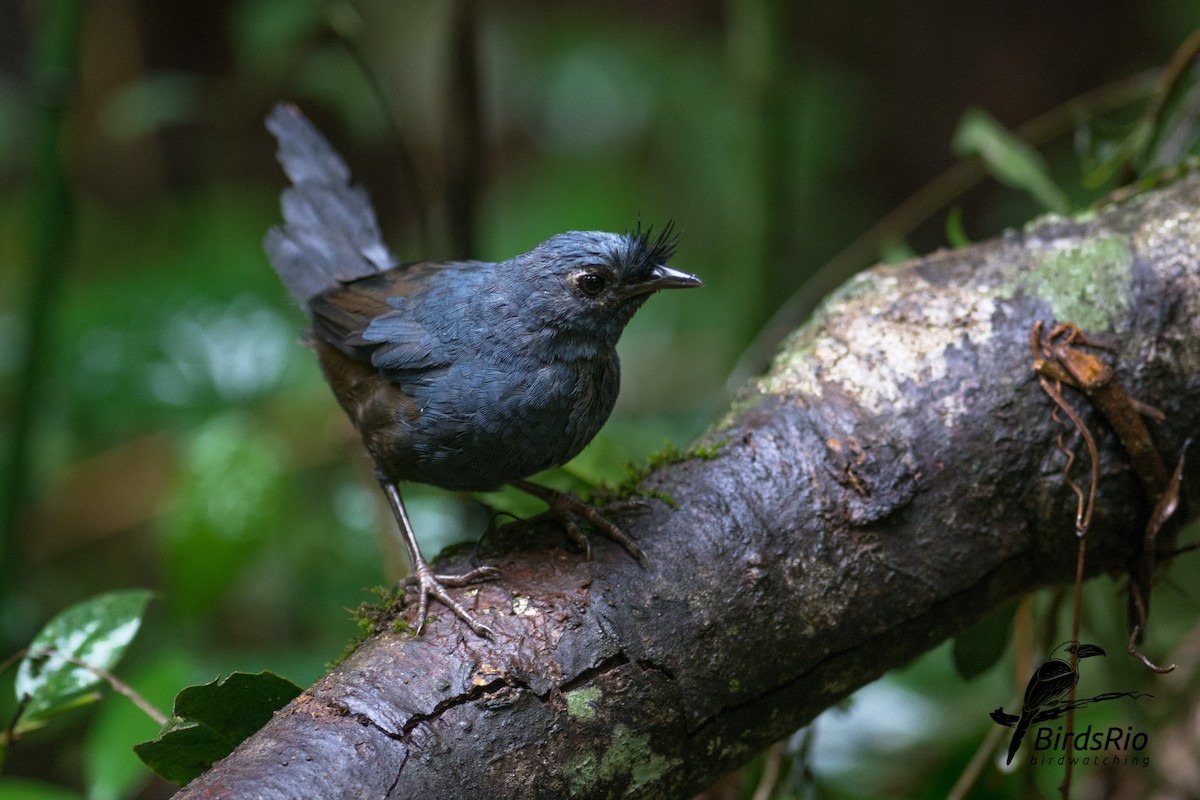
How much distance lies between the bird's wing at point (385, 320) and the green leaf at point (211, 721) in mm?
1052

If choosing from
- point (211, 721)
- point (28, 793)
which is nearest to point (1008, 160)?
point (211, 721)

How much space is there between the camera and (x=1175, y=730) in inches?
124

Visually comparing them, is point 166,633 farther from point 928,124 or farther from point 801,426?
point 928,124

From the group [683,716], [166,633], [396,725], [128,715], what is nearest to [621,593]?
[683,716]

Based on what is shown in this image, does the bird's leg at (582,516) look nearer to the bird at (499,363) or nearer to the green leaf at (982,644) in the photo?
the bird at (499,363)

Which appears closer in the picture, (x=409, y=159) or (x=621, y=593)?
(x=621, y=593)

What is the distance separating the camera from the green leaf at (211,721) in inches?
77.6

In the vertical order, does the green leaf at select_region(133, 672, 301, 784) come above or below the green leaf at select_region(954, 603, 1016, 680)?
below

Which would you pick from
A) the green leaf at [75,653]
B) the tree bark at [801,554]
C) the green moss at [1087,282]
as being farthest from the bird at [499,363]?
the green moss at [1087,282]

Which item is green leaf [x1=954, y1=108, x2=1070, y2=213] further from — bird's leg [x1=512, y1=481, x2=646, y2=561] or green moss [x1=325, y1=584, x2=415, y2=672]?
green moss [x1=325, y1=584, x2=415, y2=672]

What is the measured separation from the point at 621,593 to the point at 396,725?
56 cm

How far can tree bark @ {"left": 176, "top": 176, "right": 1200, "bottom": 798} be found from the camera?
6.34 feet

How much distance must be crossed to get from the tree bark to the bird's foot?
1.1 inches

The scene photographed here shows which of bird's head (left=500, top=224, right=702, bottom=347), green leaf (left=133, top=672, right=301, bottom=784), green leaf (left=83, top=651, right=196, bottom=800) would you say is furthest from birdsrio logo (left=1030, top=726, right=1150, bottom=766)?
green leaf (left=83, top=651, right=196, bottom=800)
